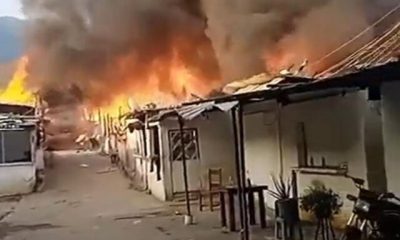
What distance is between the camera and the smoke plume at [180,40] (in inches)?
676

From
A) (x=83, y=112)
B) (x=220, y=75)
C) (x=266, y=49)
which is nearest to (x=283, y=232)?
(x=266, y=49)

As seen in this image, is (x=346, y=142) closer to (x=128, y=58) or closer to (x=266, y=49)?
(x=266, y=49)

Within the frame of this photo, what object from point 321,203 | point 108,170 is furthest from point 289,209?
point 108,170

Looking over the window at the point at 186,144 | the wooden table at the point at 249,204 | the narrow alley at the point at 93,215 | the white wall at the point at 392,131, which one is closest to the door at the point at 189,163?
the window at the point at 186,144

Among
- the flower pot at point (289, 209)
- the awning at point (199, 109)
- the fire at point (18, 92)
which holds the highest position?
the fire at point (18, 92)

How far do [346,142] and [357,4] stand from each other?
6.03 m

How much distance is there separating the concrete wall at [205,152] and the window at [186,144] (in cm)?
10

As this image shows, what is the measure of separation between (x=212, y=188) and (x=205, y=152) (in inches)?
96.4

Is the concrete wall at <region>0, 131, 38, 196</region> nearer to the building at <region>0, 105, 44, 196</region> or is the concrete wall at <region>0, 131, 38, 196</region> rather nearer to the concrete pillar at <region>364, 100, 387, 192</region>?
the building at <region>0, 105, 44, 196</region>

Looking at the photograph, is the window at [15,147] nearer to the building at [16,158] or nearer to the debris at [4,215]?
the building at [16,158]

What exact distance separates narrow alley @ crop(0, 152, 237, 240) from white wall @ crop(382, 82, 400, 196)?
290cm

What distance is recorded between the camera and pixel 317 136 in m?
11.9

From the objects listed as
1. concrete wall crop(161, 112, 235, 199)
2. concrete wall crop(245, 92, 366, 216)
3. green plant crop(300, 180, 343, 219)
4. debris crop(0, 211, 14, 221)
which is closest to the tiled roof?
concrete wall crop(245, 92, 366, 216)

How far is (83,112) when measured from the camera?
142 ft
